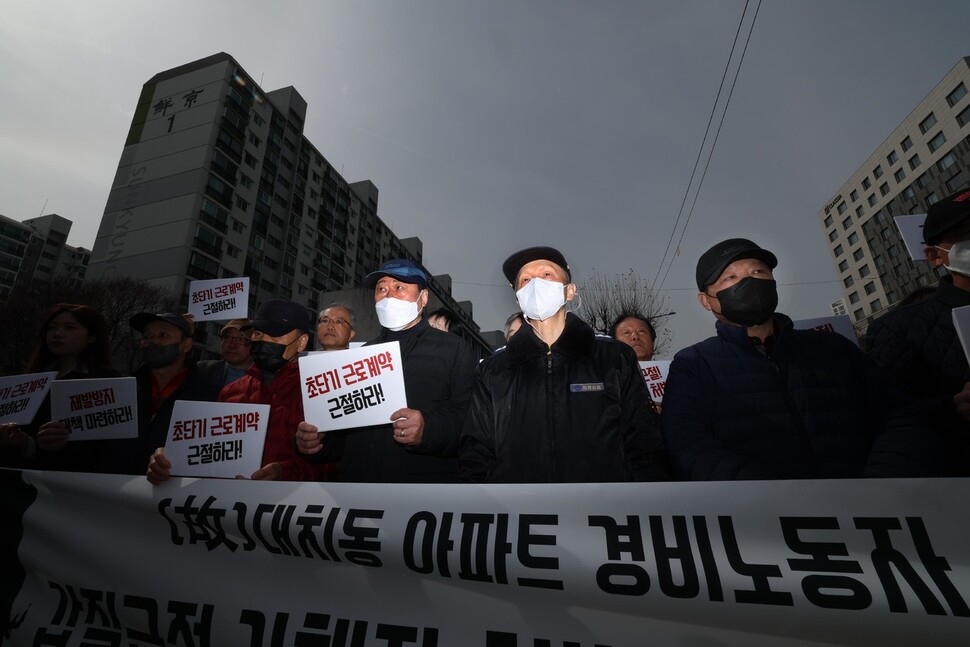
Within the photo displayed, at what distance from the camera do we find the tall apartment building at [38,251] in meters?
82.3

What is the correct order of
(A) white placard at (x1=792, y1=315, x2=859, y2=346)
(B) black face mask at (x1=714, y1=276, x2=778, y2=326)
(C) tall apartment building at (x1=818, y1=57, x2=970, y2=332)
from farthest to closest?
(C) tall apartment building at (x1=818, y1=57, x2=970, y2=332) < (A) white placard at (x1=792, y1=315, x2=859, y2=346) < (B) black face mask at (x1=714, y1=276, x2=778, y2=326)

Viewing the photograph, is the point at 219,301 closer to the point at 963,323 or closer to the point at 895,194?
the point at 963,323

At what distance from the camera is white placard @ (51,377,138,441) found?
2711mm

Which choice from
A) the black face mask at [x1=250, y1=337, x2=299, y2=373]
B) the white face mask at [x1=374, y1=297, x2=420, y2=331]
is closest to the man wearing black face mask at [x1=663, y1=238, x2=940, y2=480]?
the white face mask at [x1=374, y1=297, x2=420, y2=331]

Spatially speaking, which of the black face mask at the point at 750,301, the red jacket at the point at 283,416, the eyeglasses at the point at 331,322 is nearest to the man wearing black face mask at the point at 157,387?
the red jacket at the point at 283,416

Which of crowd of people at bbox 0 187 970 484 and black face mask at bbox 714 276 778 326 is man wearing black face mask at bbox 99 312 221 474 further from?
black face mask at bbox 714 276 778 326

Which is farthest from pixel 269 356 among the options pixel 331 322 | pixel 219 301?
pixel 219 301

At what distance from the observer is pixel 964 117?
41188mm

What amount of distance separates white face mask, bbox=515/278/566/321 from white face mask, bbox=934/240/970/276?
75.3 inches

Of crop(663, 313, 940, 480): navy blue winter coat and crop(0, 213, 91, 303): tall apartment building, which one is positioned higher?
crop(0, 213, 91, 303): tall apartment building

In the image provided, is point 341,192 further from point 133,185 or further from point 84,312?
point 84,312

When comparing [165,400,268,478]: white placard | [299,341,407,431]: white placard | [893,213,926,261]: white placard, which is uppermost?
[893,213,926,261]: white placard

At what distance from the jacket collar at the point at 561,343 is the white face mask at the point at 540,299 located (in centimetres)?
16

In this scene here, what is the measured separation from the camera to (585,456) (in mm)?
1891
